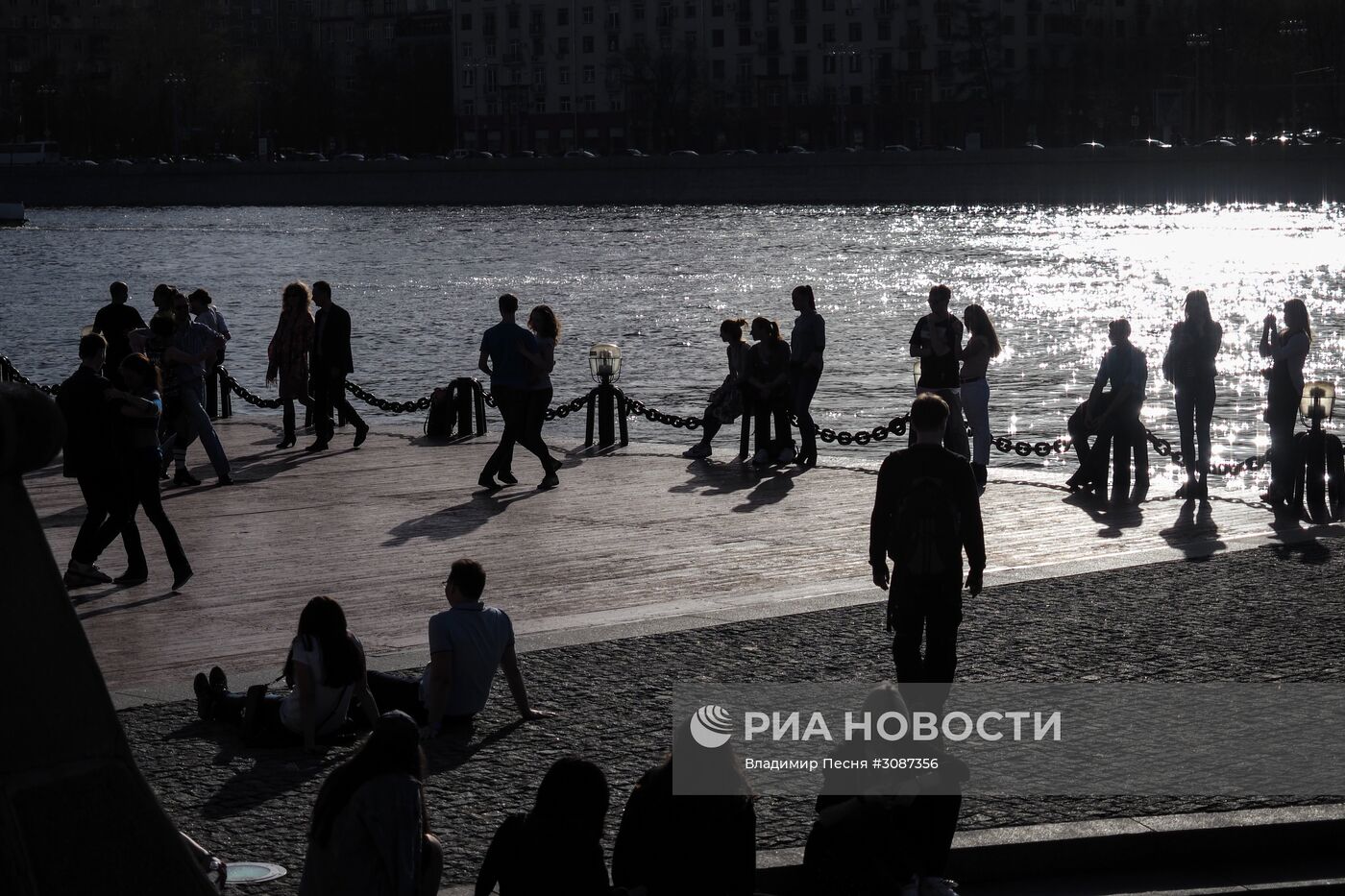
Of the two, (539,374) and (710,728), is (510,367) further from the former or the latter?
(710,728)

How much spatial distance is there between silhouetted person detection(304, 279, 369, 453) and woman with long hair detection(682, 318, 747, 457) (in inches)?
133

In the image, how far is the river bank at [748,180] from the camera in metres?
91.6

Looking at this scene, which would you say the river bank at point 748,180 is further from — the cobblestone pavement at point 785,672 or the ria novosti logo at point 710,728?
the ria novosti logo at point 710,728

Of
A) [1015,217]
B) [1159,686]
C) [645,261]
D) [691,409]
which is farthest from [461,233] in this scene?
[1159,686]

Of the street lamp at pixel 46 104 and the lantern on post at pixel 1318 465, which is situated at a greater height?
the street lamp at pixel 46 104

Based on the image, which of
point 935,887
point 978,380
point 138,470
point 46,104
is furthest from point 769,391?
point 46,104

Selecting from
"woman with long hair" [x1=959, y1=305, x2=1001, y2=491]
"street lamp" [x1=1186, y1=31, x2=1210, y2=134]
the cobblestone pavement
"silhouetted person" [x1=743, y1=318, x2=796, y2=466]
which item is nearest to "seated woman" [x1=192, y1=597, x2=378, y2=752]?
the cobblestone pavement

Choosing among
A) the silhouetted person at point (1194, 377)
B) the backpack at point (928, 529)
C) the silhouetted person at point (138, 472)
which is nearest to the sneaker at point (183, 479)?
the silhouetted person at point (138, 472)

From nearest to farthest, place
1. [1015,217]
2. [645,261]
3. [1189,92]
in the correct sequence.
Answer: [645,261], [1015,217], [1189,92]

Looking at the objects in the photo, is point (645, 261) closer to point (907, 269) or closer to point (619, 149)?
point (907, 269)

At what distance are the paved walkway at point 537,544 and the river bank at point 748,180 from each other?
7947 cm

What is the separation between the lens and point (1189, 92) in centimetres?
11731

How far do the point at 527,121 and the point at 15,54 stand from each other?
7907cm

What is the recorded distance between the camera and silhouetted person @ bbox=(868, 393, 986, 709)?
7160mm
